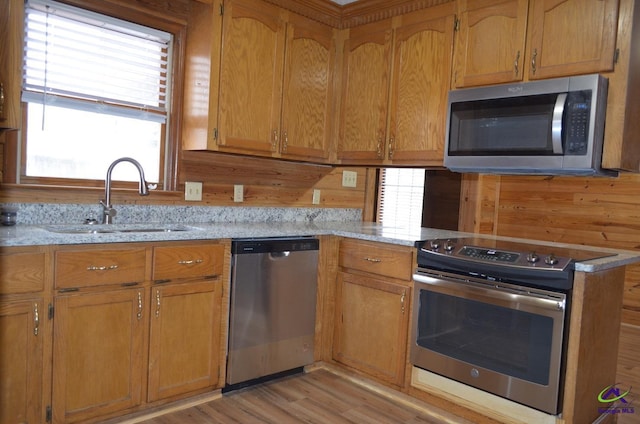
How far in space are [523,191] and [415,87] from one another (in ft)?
9.73

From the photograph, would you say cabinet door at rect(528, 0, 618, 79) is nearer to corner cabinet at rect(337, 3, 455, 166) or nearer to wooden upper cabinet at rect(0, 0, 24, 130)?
corner cabinet at rect(337, 3, 455, 166)

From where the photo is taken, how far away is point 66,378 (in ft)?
6.73

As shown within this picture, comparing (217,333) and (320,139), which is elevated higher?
(320,139)

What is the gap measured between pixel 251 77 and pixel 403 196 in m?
A: 2.37

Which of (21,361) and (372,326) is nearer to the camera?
(21,361)

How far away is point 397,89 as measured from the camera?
311 centimetres

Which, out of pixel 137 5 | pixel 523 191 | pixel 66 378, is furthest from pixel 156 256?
pixel 523 191

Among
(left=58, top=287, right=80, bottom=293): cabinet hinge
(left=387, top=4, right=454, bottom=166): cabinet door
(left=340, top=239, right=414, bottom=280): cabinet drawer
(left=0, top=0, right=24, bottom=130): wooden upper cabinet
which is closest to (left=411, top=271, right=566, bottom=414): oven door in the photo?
(left=340, top=239, right=414, bottom=280): cabinet drawer

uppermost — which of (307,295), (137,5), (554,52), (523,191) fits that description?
(137,5)

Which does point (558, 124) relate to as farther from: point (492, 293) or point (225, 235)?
point (225, 235)

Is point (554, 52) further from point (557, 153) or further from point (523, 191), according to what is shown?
point (523, 191)

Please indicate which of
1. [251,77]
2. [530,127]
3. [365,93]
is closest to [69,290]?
[251,77]

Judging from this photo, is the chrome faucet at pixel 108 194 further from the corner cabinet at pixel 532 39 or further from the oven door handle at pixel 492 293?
the corner cabinet at pixel 532 39

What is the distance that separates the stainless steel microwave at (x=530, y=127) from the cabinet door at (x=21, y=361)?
7.05ft
